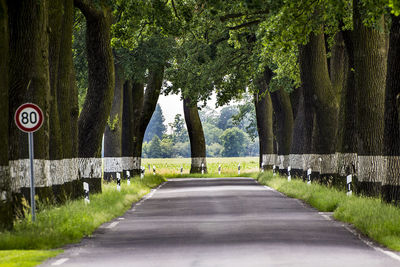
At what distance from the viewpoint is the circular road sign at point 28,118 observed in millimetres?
18266

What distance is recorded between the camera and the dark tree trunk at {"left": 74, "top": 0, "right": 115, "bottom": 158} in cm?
3008

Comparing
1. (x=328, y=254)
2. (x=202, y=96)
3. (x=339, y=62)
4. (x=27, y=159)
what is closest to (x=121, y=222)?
(x=27, y=159)

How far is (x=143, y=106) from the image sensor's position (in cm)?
5400

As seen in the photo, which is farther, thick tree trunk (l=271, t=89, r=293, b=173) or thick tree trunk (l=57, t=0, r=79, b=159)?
thick tree trunk (l=271, t=89, r=293, b=173)

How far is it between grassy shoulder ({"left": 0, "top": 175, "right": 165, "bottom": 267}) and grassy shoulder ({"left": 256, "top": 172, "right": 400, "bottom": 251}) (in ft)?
18.1

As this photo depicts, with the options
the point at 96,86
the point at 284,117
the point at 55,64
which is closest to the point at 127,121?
the point at 284,117

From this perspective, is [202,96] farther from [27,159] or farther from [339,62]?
[27,159]

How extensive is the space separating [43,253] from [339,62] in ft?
72.7

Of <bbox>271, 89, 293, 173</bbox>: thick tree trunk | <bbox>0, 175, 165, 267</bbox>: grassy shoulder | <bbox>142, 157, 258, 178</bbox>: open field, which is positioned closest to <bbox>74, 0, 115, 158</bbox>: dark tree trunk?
<bbox>0, 175, 165, 267</bbox>: grassy shoulder

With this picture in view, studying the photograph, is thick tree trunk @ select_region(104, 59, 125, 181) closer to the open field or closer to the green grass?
the open field

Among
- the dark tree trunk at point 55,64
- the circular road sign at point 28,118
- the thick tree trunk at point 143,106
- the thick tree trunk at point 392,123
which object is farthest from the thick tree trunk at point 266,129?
the circular road sign at point 28,118

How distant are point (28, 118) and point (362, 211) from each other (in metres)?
7.53

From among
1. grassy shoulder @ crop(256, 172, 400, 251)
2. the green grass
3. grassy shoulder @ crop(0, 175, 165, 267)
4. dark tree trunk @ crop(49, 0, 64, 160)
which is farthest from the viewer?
dark tree trunk @ crop(49, 0, 64, 160)

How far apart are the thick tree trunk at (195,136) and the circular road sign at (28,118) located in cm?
4944
